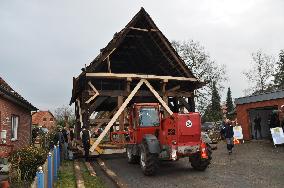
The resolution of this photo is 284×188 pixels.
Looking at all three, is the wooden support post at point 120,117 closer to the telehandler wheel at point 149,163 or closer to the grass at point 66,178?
the grass at point 66,178

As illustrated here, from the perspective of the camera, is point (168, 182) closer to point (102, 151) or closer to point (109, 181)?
point (109, 181)

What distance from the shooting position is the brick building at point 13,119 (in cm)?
1505

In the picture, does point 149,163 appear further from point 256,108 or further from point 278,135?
point 256,108

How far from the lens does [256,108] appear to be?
A: 73.4 feet

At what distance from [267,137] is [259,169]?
12914mm

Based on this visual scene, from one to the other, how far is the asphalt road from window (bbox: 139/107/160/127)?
175cm

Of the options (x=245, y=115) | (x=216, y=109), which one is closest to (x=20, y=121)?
(x=245, y=115)

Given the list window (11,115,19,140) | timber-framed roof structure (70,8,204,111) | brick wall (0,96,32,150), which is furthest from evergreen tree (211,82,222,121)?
window (11,115,19,140)

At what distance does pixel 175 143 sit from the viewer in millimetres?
11273

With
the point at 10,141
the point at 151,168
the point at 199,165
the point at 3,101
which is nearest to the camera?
the point at 151,168

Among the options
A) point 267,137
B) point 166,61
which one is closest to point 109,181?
point 166,61

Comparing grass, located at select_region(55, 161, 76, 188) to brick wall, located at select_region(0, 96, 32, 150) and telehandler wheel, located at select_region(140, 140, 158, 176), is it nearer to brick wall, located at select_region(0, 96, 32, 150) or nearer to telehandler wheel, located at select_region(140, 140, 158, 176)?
telehandler wheel, located at select_region(140, 140, 158, 176)

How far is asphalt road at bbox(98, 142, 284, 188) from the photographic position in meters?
9.80

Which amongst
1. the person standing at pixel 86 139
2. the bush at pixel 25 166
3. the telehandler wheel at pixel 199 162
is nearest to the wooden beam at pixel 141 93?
the person standing at pixel 86 139
